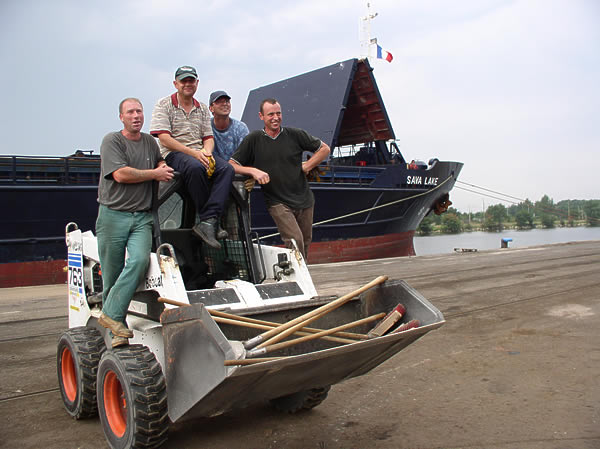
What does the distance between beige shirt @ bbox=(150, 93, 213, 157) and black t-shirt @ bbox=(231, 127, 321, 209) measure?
339mm

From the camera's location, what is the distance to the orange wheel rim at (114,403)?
A: 9.86ft

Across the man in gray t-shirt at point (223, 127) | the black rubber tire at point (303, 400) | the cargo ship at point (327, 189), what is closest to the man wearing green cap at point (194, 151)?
the man in gray t-shirt at point (223, 127)

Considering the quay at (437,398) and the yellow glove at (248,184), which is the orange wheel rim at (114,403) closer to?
the quay at (437,398)

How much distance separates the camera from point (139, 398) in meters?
2.68

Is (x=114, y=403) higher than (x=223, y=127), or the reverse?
(x=223, y=127)

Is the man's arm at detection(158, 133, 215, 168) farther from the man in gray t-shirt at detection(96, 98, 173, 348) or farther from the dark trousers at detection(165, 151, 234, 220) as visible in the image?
the man in gray t-shirt at detection(96, 98, 173, 348)

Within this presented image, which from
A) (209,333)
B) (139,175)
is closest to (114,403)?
(209,333)

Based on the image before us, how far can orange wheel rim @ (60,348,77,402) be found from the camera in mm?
3662

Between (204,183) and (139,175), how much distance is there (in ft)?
1.63

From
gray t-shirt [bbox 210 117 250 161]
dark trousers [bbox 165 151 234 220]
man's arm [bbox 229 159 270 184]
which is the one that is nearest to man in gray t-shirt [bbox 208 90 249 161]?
gray t-shirt [bbox 210 117 250 161]

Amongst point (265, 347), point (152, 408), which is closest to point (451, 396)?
point (265, 347)

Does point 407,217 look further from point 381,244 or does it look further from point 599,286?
point 599,286

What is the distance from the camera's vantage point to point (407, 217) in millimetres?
21406

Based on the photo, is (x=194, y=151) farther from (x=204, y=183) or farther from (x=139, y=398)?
(x=139, y=398)
